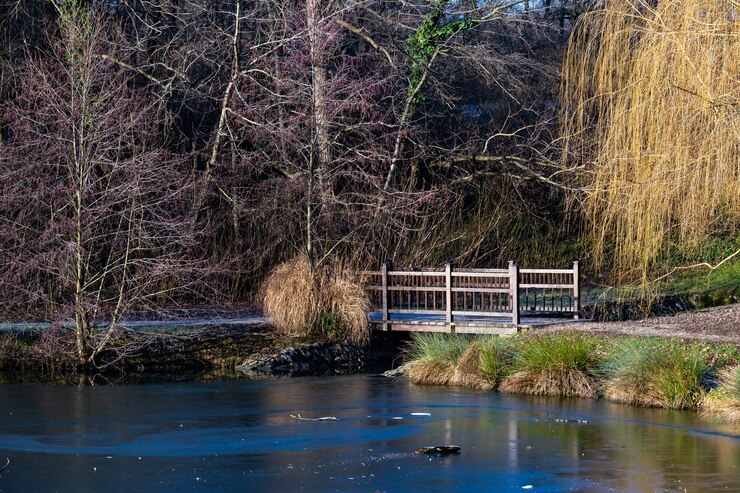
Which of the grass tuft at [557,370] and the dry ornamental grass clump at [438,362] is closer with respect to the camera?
the grass tuft at [557,370]

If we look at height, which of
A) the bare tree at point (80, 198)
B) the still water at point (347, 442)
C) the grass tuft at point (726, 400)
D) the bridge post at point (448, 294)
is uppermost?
the bare tree at point (80, 198)

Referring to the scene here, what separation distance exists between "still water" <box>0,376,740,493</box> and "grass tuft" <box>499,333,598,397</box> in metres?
0.50

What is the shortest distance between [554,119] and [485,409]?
53.7 feet

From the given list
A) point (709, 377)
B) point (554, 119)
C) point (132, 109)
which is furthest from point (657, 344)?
point (554, 119)

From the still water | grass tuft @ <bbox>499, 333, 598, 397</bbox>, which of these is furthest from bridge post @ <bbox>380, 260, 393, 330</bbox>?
grass tuft @ <bbox>499, 333, 598, 397</bbox>

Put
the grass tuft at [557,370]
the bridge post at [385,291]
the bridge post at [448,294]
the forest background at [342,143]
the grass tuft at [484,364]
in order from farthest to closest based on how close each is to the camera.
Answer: the bridge post at [385,291] → the bridge post at [448,294] → the grass tuft at [484,364] → the grass tuft at [557,370] → the forest background at [342,143]

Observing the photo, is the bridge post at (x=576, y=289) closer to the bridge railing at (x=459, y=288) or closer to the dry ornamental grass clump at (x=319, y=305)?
the bridge railing at (x=459, y=288)

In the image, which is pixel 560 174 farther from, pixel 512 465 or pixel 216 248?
pixel 512 465

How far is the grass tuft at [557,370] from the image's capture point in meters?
17.1

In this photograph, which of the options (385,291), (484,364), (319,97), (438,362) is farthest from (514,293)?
(319,97)

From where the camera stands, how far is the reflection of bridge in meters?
21.2

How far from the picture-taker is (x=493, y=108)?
3253 centimetres

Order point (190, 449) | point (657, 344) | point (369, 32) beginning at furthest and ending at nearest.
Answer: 1. point (369, 32)
2. point (657, 344)
3. point (190, 449)

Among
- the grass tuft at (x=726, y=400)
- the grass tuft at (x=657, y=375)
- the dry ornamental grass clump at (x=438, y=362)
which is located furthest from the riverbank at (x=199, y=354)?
the grass tuft at (x=726, y=400)
